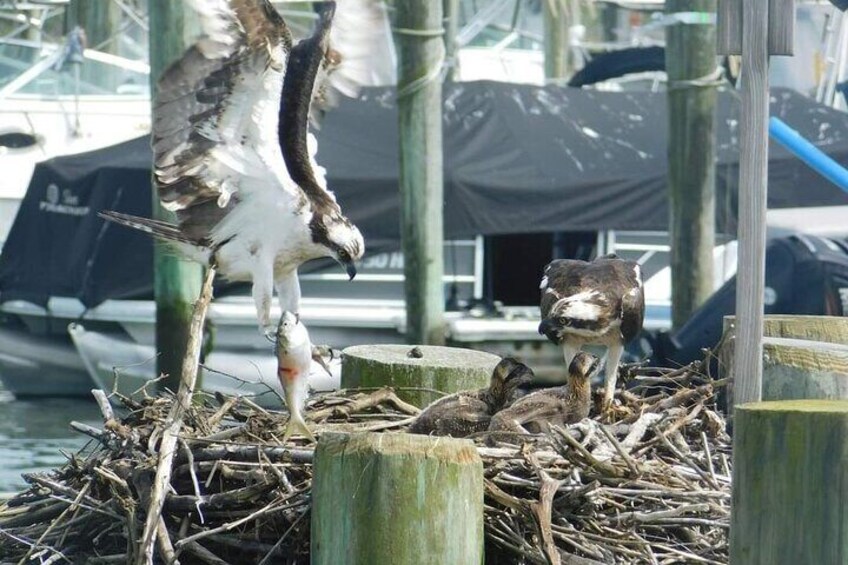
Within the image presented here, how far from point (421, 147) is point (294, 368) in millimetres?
5786

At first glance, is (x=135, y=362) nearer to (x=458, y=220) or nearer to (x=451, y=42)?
(x=458, y=220)

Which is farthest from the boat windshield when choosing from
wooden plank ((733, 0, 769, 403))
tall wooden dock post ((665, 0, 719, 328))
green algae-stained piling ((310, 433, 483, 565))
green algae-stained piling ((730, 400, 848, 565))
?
green algae-stained piling ((730, 400, 848, 565))

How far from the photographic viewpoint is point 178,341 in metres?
11.1

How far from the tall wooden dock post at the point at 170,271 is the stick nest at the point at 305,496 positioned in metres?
3.92

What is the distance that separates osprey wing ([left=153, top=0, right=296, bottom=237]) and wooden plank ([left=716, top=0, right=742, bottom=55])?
297 cm

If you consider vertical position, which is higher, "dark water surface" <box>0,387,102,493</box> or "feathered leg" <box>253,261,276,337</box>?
"feathered leg" <box>253,261,276,337</box>

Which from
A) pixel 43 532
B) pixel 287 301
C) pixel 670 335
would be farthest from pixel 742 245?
pixel 670 335

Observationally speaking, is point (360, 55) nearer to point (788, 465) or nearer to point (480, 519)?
point (480, 519)

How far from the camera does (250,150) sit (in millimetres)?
8227

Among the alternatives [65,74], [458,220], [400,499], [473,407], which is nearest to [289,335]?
[473,407]

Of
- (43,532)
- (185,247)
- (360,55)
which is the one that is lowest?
(43,532)

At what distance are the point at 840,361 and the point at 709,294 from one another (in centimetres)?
626

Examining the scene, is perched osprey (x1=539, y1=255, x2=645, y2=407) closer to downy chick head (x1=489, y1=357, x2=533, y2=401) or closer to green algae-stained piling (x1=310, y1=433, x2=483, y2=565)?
downy chick head (x1=489, y1=357, x2=533, y2=401)

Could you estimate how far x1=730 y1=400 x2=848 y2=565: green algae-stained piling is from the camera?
4016 millimetres
